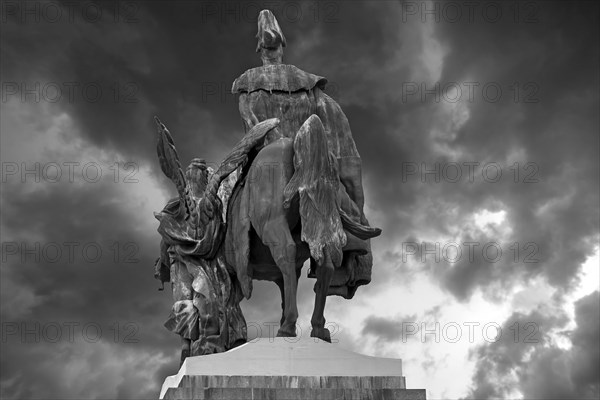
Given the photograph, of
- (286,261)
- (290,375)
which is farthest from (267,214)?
(290,375)

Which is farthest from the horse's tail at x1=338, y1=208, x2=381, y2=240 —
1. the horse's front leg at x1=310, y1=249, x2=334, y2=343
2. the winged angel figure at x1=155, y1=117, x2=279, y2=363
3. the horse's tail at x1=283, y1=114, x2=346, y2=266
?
the winged angel figure at x1=155, y1=117, x2=279, y2=363

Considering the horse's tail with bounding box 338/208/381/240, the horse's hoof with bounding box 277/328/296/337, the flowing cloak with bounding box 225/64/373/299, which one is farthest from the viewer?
the flowing cloak with bounding box 225/64/373/299

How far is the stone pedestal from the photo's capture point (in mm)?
14375

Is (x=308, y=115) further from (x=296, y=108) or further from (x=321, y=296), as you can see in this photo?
(x=321, y=296)

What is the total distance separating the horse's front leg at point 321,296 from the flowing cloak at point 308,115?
106 cm

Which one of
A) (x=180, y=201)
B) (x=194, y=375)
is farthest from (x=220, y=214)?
(x=194, y=375)

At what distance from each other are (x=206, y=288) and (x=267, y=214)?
1.82m

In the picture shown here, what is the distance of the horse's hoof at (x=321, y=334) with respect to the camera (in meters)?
15.8

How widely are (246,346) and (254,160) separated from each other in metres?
2.97

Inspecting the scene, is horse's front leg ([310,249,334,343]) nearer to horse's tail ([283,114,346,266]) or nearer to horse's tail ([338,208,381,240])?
horse's tail ([283,114,346,266])

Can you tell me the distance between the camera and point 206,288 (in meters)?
16.9

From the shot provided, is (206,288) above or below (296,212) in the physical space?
below

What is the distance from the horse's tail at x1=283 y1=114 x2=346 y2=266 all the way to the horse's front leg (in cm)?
11

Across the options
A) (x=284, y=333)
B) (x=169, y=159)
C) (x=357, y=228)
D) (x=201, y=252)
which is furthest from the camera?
(x=169, y=159)
